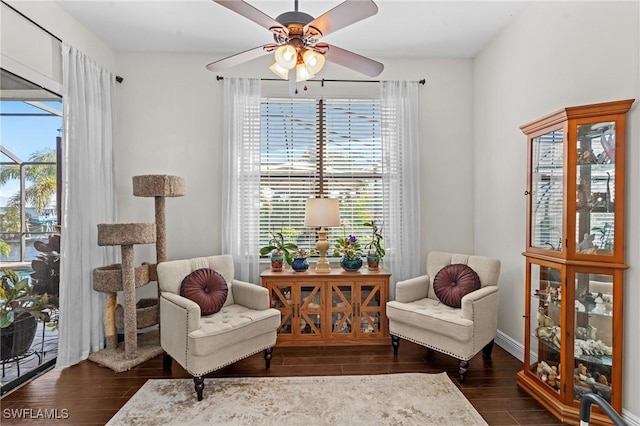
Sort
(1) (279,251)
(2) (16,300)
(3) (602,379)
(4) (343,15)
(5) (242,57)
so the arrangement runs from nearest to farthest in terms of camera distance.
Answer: (4) (343,15), (3) (602,379), (5) (242,57), (2) (16,300), (1) (279,251)

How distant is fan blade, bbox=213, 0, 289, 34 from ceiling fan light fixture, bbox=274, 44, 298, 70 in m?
0.10

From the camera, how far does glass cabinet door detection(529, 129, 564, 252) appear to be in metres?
2.36

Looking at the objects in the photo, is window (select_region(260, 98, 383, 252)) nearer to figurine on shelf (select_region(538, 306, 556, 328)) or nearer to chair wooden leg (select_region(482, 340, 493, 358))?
chair wooden leg (select_region(482, 340, 493, 358))

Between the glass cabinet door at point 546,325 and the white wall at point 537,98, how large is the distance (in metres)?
0.35

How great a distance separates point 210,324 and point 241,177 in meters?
1.57

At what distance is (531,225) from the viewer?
2635 mm

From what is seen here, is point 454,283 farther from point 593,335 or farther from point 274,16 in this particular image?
point 274,16

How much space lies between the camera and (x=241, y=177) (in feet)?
12.2

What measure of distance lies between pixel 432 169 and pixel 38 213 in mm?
3688

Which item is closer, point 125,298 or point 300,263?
point 125,298

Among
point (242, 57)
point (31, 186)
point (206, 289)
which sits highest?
point (242, 57)

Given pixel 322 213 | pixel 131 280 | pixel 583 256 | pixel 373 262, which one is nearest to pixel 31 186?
pixel 131 280

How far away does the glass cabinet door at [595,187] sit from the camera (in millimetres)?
2150

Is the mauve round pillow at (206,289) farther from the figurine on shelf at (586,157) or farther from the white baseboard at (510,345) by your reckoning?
the figurine on shelf at (586,157)
